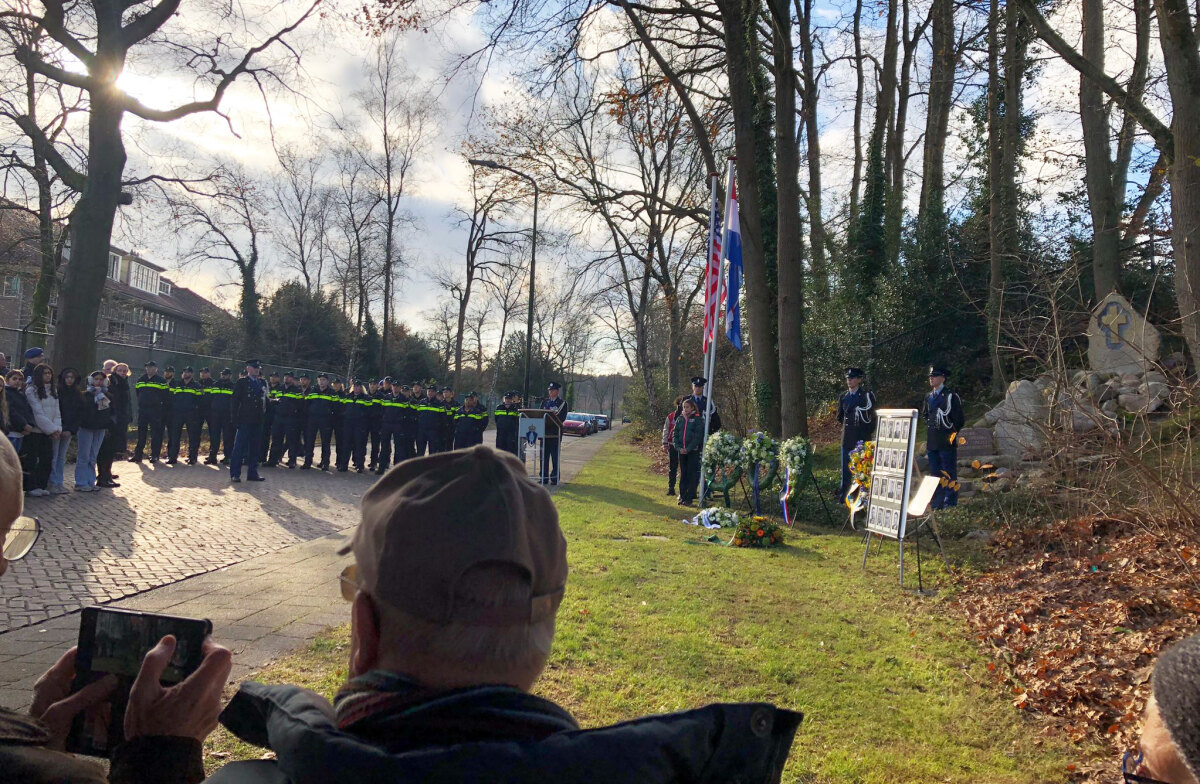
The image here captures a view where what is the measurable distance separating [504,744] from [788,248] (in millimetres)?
13472

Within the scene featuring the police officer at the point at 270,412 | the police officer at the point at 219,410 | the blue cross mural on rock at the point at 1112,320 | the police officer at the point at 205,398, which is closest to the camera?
the blue cross mural on rock at the point at 1112,320

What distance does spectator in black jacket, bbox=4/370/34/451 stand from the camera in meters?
9.97

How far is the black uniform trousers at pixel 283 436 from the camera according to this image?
16.4 metres

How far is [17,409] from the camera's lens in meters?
10.2

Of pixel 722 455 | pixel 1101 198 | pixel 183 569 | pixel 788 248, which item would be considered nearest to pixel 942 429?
pixel 722 455

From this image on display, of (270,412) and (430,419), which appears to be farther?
(430,419)

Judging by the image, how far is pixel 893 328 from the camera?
794 inches

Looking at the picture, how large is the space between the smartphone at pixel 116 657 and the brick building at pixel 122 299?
1711 cm

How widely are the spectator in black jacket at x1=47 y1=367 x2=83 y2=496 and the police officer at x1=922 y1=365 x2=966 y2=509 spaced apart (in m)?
12.3

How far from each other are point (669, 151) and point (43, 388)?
853 inches

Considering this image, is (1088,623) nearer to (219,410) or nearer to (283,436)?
(283,436)

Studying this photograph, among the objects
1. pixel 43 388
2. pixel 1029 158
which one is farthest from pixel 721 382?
pixel 43 388

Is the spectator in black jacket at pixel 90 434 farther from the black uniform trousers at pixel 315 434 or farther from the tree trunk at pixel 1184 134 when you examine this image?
the tree trunk at pixel 1184 134

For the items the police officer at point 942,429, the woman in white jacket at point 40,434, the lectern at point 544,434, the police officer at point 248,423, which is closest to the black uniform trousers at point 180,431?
the police officer at point 248,423
